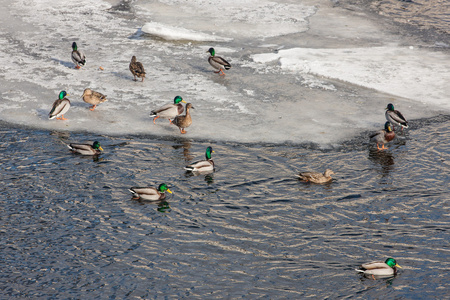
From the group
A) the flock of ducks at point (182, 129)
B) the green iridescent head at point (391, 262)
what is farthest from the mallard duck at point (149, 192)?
the green iridescent head at point (391, 262)

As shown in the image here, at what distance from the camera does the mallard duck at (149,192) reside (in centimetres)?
1023

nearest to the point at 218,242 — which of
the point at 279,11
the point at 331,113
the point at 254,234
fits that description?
the point at 254,234

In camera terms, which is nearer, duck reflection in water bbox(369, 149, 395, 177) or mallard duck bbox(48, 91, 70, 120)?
duck reflection in water bbox(369, 149, 395, 177)

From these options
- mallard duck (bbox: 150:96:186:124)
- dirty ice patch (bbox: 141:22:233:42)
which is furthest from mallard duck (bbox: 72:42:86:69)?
mallard duck (bbox: 150:96:186:124)

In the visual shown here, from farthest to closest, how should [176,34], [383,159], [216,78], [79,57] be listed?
[176,34]
[216,78]
[79,57]
[383,159]

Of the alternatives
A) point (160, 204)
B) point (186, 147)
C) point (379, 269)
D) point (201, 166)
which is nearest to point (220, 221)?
point (160, 204)

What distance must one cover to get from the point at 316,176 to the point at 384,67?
7.65 meters

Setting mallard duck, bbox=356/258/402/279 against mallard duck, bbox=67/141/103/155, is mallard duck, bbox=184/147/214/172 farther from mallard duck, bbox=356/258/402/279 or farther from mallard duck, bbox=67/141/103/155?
mallard duck, bbox=356/258/402/279

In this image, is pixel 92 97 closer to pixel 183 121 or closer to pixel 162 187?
pixel 183 121

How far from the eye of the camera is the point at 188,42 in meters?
19.3

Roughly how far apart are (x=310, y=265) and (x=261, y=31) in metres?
13.4

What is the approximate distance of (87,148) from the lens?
11.8 m

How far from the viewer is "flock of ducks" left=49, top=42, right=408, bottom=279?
8.45m

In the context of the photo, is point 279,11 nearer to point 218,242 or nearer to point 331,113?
point 331,113
